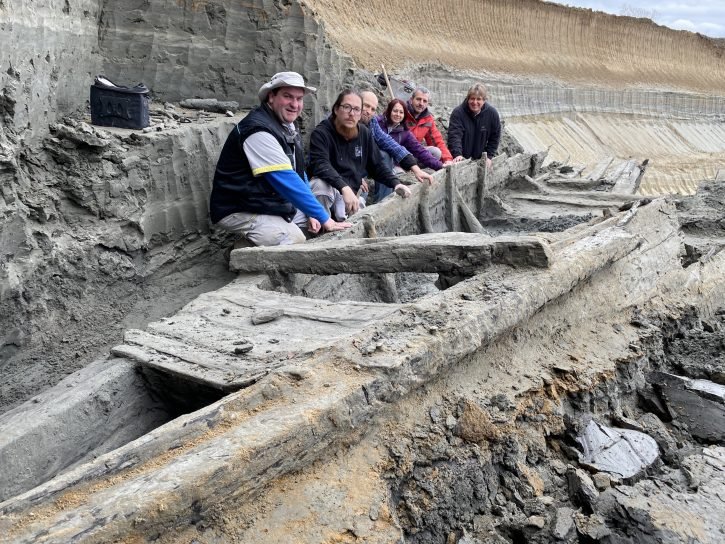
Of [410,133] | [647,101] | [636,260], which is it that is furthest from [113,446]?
[647,101]

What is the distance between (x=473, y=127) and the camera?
8.61 meters

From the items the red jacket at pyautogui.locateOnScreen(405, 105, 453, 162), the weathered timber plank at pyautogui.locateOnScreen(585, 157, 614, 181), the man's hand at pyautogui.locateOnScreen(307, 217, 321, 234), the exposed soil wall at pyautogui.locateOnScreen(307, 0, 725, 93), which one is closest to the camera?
the man's hand at pyautogui.locateOnScreen(307, 217, 321, 234)

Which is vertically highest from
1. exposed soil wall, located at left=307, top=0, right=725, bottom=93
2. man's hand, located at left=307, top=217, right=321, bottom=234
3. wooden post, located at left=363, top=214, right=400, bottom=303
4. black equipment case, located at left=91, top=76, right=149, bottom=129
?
exposed soil wall, located at left=307, top=0, right=725, bottom=93

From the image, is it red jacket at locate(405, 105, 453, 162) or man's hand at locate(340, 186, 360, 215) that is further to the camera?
red jacket at locate(405, 105, 453, 162)

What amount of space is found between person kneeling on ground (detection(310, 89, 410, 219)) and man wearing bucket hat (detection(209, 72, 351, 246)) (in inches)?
18.0

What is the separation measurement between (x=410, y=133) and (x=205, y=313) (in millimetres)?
4322

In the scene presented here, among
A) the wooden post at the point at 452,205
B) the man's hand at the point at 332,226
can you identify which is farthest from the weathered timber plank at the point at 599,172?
the man's hand at the point at 332,226

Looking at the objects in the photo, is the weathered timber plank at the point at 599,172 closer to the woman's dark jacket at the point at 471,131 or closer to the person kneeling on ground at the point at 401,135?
the woman's dark jacket at the point at 471,131

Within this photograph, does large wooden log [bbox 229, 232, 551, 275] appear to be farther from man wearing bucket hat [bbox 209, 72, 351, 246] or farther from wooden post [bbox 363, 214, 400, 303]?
wooden post [bbox 363, 214, 400, 303]

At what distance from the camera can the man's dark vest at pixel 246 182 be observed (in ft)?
17.7

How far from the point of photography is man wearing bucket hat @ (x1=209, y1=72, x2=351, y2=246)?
17.3ft

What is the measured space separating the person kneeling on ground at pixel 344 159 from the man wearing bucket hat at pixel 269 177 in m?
0.46

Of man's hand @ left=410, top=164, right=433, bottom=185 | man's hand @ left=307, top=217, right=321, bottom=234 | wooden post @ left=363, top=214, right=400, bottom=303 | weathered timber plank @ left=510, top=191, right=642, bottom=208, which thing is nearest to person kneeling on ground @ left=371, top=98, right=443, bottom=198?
man's hand @ left=410, top=164, right=433, bottom=185

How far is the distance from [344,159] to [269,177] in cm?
125
